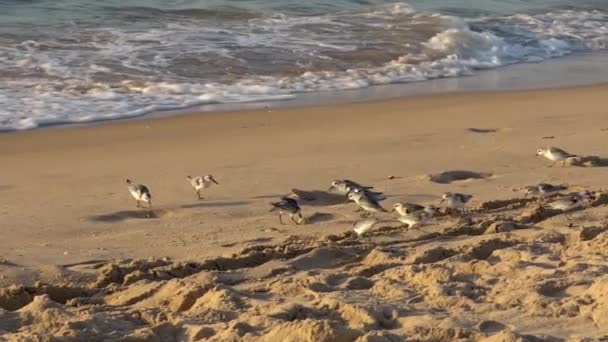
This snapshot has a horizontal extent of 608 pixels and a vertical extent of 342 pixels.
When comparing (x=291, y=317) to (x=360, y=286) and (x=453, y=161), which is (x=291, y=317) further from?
(x=453, y=161)

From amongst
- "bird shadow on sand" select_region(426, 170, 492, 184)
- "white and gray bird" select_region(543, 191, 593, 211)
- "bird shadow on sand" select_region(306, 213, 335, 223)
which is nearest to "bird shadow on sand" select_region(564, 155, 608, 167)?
A: "bird shadow on sand" select_region(426, 170, 492, 184)

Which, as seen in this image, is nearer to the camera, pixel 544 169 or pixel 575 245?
pixel 575 245

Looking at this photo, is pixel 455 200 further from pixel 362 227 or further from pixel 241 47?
pixel 241 47

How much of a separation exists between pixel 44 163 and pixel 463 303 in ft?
13.3

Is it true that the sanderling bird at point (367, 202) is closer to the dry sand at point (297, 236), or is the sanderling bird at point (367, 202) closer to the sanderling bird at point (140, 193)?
the dry sand at point (297, 236)

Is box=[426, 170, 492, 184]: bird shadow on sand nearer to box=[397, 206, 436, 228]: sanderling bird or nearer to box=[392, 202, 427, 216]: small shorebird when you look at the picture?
box=[392, 202, 427, 216]: small shorebird

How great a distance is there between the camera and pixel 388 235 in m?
6.51

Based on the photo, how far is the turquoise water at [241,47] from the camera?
11008mm

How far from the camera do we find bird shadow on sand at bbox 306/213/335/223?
6859mm

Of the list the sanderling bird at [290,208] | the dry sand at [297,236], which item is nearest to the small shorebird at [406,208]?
the dry sand at [297,236]

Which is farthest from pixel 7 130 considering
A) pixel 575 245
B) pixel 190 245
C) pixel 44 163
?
pixel 575 245

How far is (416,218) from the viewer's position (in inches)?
259

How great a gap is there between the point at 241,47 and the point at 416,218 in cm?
736

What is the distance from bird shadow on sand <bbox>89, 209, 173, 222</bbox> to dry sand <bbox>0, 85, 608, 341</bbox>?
1 centimetres
